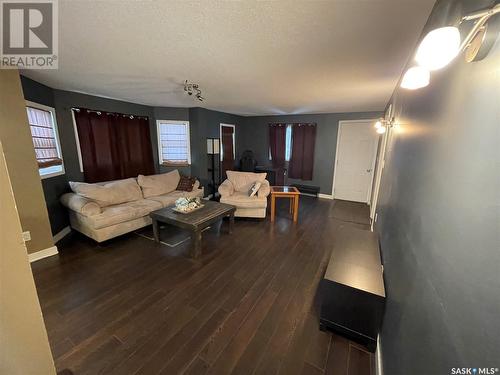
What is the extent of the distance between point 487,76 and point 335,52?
1.46 m

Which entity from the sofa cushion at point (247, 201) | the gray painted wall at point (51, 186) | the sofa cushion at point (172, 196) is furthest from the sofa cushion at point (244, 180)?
the gray painted wall at point (51, 186)

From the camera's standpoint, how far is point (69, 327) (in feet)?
5.39

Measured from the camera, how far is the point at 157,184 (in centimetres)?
405

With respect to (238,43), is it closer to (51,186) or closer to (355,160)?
(51,186)

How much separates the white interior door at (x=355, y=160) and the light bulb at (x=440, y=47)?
16.2 ft

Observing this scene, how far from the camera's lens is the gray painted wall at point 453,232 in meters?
0.52

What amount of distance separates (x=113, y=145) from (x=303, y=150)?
4.67 meters

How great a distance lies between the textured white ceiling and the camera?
125cm

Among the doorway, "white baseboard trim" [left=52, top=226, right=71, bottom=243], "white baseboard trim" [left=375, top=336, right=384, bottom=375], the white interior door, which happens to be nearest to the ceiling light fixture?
the doorway

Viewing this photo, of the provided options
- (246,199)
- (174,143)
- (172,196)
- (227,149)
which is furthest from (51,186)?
(227,149)

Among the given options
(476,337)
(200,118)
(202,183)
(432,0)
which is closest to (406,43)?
(432,0)

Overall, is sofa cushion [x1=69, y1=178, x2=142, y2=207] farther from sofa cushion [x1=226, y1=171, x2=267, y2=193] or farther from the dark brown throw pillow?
sofa cushion [x1=226, y1=171, x2=267, y2=193]

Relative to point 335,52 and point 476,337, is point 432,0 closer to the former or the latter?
point 335,52

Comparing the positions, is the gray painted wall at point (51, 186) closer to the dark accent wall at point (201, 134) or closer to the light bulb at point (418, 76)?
the dark accent wall at point (201, 134)
